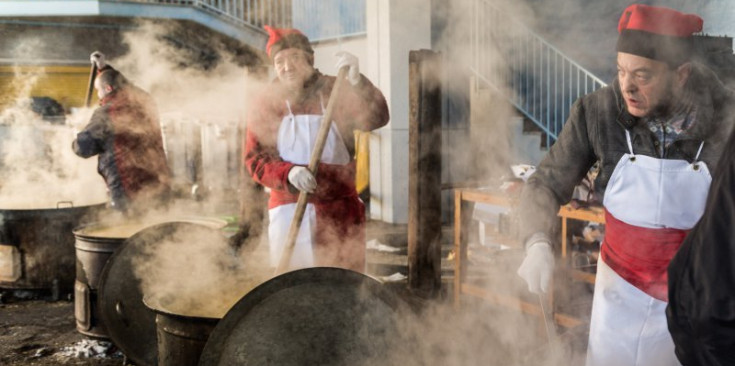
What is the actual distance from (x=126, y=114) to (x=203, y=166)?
29.9 ft

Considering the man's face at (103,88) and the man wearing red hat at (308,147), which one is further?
the man's face at (103,88)

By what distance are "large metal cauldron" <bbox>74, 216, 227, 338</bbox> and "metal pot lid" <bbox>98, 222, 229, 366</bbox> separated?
64 cm

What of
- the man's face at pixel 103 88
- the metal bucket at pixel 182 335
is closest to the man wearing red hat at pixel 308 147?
the metal bucket at pixel 182 335

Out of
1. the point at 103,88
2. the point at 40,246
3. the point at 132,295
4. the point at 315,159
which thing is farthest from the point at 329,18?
the point at 315,159

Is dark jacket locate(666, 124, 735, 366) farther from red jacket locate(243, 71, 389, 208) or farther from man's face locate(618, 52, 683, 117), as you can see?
red jacket locate(243, 71, 389, 208)

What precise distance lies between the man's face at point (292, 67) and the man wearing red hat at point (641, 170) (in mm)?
1739

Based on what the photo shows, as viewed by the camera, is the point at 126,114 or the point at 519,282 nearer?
the point at 519,282

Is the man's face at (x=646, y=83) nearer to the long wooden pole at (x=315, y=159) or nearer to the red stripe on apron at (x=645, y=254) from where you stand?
the red stripe on apron at (x=645, y=254)

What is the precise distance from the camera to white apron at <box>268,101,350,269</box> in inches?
144

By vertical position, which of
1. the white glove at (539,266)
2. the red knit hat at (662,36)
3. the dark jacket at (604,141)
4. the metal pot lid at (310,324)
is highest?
the red knit hat at (662,36)

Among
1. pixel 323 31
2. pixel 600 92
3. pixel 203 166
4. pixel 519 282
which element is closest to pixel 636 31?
pixel 600 92

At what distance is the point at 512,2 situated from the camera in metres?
9.58

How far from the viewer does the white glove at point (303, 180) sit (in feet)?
11.1

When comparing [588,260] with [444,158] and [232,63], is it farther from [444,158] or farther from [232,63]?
[232,63]
